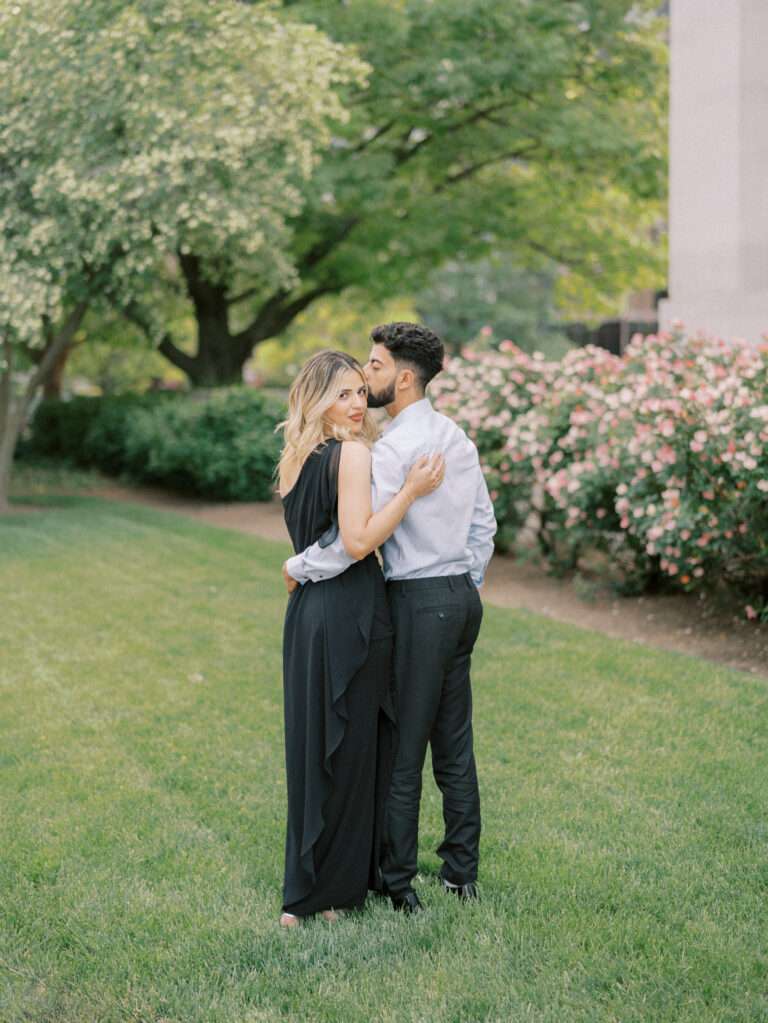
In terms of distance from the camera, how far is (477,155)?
1875 cm

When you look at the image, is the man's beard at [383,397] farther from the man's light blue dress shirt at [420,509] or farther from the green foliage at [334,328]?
the green foliage at [334,328]

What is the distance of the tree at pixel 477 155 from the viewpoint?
16484 millimetres

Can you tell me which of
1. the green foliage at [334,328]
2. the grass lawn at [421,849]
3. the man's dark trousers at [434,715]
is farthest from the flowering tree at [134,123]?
the man's dark trousers at [434,715]

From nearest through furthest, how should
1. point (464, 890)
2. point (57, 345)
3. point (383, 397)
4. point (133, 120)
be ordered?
point (383, 397)
point (464, 890)
point (133, 120)
point (57, 345)

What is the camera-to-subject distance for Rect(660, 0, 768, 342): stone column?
36.4ft

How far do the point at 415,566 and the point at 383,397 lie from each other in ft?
1.85

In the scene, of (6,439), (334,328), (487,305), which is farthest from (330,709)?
(487,305)

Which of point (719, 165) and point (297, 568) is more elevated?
point (719, 165)

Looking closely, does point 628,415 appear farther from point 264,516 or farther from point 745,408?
point 264,516

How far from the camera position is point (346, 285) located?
19.4 metres

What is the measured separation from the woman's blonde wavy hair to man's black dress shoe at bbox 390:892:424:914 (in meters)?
1.44

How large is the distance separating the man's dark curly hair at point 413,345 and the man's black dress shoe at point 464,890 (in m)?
1.72

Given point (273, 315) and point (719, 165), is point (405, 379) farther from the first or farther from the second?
point (273, 315)

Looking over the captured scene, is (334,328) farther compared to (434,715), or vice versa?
(334,328)
